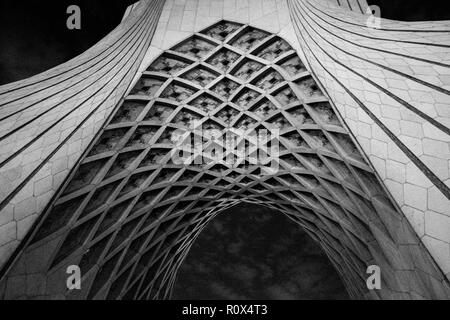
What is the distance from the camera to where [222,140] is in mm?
8938

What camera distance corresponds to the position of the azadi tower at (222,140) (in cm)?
468

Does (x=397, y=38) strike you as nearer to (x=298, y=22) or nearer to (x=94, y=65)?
(x=298, y=22)

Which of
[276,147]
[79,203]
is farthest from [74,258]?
[276,147]

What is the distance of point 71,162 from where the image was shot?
235 inches

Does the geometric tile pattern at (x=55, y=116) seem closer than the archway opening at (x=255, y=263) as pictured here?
Yes
